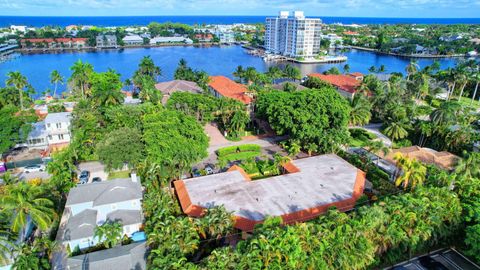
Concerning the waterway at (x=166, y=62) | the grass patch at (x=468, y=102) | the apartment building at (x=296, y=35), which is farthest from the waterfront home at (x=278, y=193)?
the apartment building at (x=296, y=35)

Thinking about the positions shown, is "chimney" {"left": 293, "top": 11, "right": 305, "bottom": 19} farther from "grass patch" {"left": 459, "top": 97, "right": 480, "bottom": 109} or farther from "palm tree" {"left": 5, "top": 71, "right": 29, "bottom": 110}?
"palm tree" {"left": 5, "top": 71, "right": 29, "bottom": 110}

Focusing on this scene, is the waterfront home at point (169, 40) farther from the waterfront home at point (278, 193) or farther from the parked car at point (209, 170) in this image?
the waterfront home at point (278, 193)

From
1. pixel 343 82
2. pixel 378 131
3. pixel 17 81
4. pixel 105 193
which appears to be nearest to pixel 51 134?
pixel 17 81

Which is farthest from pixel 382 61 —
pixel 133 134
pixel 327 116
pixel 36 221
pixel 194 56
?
pixel 36 221

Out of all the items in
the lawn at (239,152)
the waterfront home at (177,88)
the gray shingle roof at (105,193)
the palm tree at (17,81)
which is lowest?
the lawn at (239,152)

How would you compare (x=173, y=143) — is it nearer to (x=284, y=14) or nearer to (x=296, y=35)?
(x=296, y=35)

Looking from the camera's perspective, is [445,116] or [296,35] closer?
[445,116]

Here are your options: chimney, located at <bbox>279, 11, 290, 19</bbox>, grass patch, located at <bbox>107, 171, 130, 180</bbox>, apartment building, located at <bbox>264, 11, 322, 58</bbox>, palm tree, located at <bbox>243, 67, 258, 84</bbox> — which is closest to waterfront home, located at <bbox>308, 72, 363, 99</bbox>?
palm tree, located at <bbox>243, 67, 258, 84</bbox>

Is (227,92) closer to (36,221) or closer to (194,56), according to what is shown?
(36,221)
